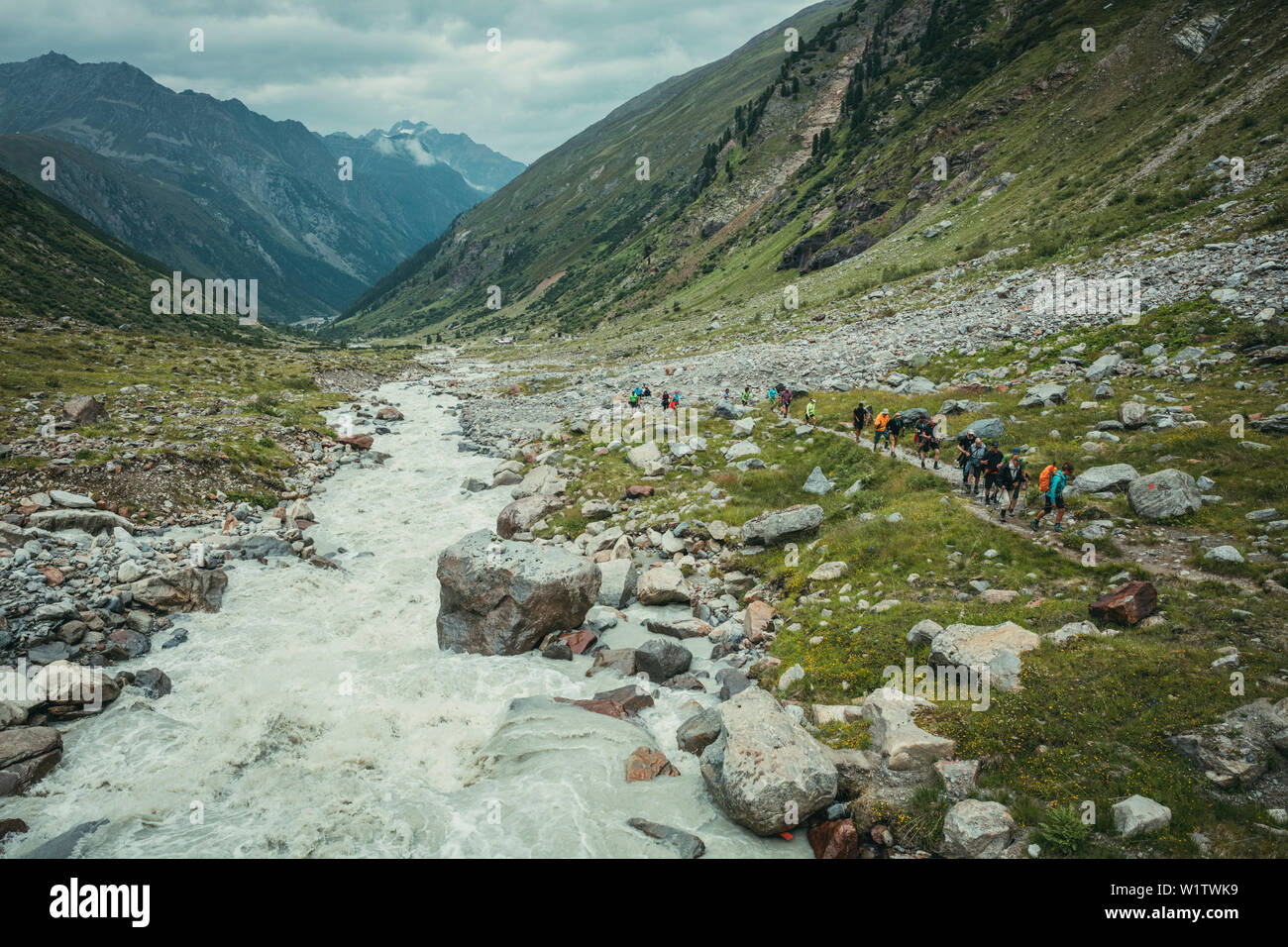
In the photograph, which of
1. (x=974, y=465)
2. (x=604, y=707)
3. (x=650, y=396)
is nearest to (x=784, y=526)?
(x=974, y=465)

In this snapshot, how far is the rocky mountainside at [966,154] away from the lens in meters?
41.6

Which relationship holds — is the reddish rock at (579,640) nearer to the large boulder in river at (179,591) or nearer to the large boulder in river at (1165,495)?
the large boulder in river at (179,591)

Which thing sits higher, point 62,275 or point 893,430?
point 62,275

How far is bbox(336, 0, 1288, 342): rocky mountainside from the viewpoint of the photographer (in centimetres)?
4162

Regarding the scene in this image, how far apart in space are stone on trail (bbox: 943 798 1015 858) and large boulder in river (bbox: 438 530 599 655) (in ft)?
39.1

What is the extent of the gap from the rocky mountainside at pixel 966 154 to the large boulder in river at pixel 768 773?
37700 mm

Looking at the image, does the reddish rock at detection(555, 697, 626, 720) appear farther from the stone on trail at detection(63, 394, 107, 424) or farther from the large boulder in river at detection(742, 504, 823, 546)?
the stone on trail at detection(63, 394, 107, 424)

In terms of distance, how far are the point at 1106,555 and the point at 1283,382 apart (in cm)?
1173

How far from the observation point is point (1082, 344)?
2861 centimetres

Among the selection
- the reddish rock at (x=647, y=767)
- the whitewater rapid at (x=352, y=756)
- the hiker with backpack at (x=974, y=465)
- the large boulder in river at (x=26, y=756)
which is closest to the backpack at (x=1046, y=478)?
the hiker with backpack at (x=974, y=465)

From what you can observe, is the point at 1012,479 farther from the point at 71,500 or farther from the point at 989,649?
the point at 71,500

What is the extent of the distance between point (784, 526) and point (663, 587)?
4927 mm

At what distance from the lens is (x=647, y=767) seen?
12.9 metres
